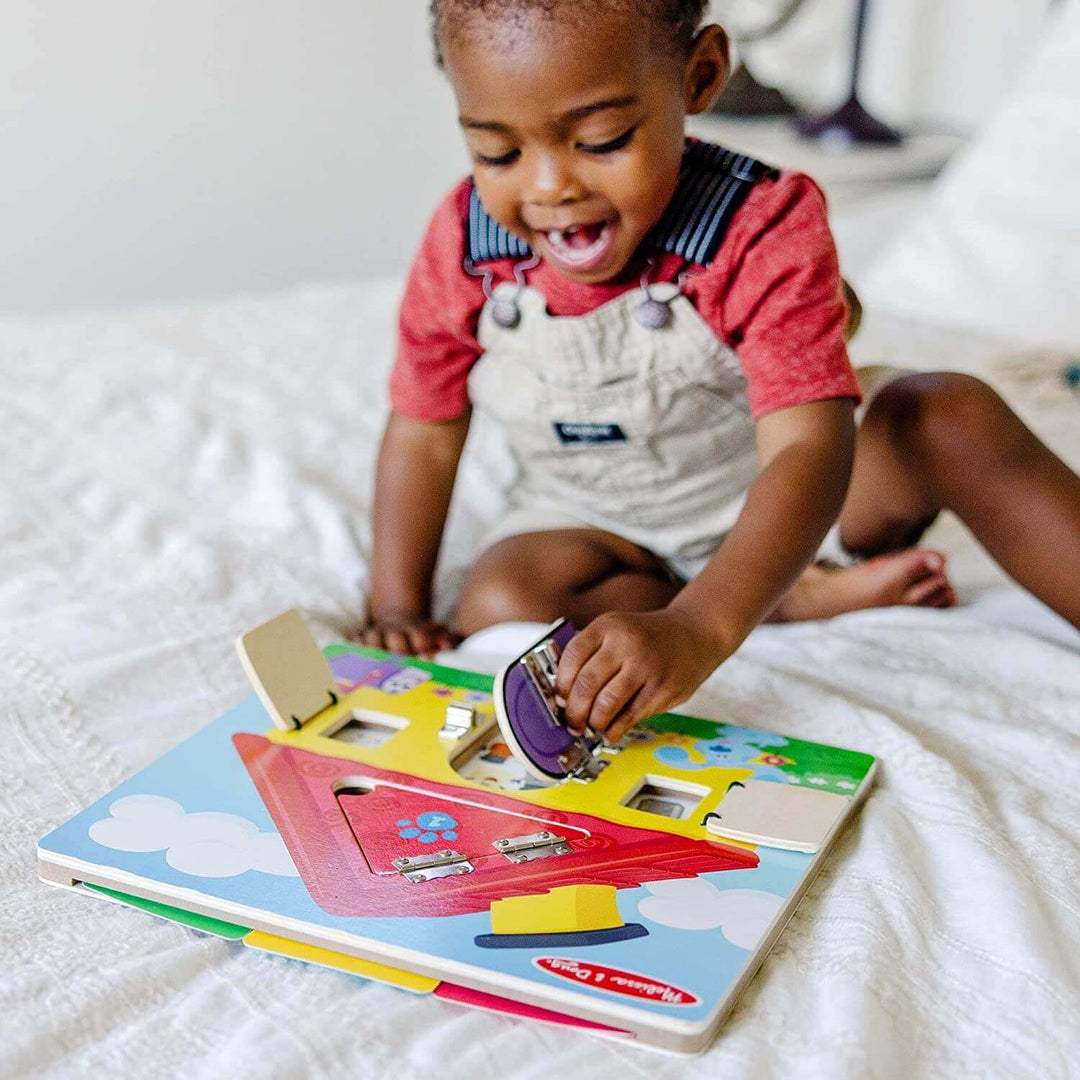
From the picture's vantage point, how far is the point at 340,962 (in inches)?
21.0

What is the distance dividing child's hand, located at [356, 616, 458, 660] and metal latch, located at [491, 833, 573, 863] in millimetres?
314

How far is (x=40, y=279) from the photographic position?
2.19 meters

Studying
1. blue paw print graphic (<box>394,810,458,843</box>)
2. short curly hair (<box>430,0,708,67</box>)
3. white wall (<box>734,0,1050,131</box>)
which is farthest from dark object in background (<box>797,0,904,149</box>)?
blue paw print graphic (<box>394,810,458,843</box>)

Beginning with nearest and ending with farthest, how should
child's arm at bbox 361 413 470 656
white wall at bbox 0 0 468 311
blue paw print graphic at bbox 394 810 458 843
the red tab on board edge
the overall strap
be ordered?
the red tab on board edge → blue paw print graphic at bbox 394 810 458 843 → the overall strap → child's arm at bbox 361 413 470 656 → white wall at bbox 0 0 468 311

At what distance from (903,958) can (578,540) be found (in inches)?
18.6

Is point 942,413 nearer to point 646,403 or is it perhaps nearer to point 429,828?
point 646,403

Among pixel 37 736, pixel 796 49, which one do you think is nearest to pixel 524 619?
pixel 37 736

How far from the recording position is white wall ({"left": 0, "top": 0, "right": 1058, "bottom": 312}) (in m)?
2.13

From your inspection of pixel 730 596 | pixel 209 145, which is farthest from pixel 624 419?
pixel 209 145

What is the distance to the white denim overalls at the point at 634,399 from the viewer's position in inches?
33.7

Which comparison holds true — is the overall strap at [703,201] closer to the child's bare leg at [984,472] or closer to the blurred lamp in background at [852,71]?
the child's bare leg at [984,472]

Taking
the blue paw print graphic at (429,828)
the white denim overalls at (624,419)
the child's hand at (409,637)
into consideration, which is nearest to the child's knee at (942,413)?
the white denim overalls at (624,419)

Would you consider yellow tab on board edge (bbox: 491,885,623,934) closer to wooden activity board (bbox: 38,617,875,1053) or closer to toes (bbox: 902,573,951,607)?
wooden activity board (bbox: 38,617,875,1053)

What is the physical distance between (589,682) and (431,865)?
12cm
